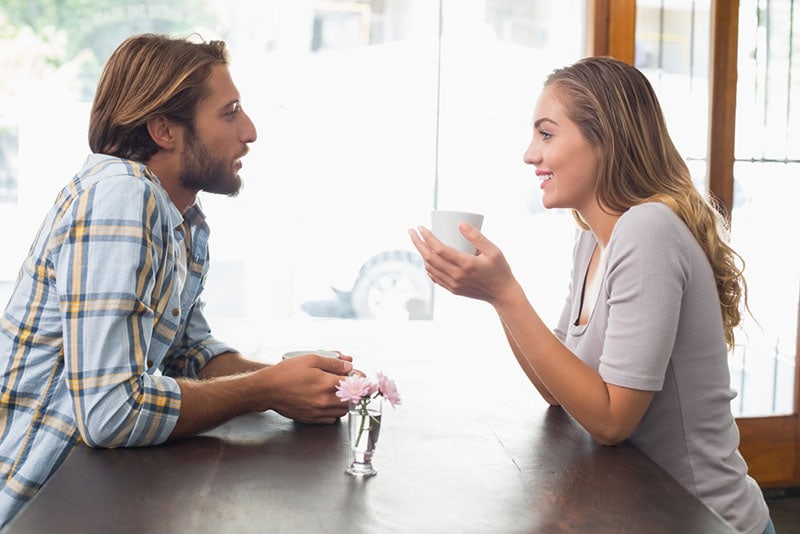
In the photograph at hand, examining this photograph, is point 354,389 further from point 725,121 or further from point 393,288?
point 393,288

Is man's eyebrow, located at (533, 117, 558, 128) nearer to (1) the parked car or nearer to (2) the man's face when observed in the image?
(2) the man's face

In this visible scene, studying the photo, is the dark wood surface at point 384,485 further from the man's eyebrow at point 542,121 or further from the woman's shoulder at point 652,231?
the man's eyebrow at point 542,121

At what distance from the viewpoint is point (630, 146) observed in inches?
62.9

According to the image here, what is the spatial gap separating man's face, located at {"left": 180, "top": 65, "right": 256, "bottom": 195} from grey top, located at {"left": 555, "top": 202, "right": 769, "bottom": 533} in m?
0.81

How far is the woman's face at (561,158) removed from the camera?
1.64 meters

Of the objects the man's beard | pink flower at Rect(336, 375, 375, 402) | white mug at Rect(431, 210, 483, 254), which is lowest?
pink flower at Rect(336, 375, 375, 402)

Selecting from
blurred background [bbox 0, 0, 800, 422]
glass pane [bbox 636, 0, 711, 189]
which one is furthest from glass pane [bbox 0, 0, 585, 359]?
glass pane [bbox 636, 0, 711, 189]

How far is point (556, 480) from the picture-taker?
1.17m

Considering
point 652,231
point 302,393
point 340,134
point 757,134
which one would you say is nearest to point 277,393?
point 302,393

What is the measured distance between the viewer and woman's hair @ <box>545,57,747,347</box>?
1588 mm

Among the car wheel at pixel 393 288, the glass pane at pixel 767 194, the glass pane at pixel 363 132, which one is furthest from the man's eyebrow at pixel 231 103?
the car wheel at pixel 393 288

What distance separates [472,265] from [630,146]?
398 millimetres

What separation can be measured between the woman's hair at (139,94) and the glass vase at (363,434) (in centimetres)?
80

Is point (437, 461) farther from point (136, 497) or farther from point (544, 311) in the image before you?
point (544, 311)
